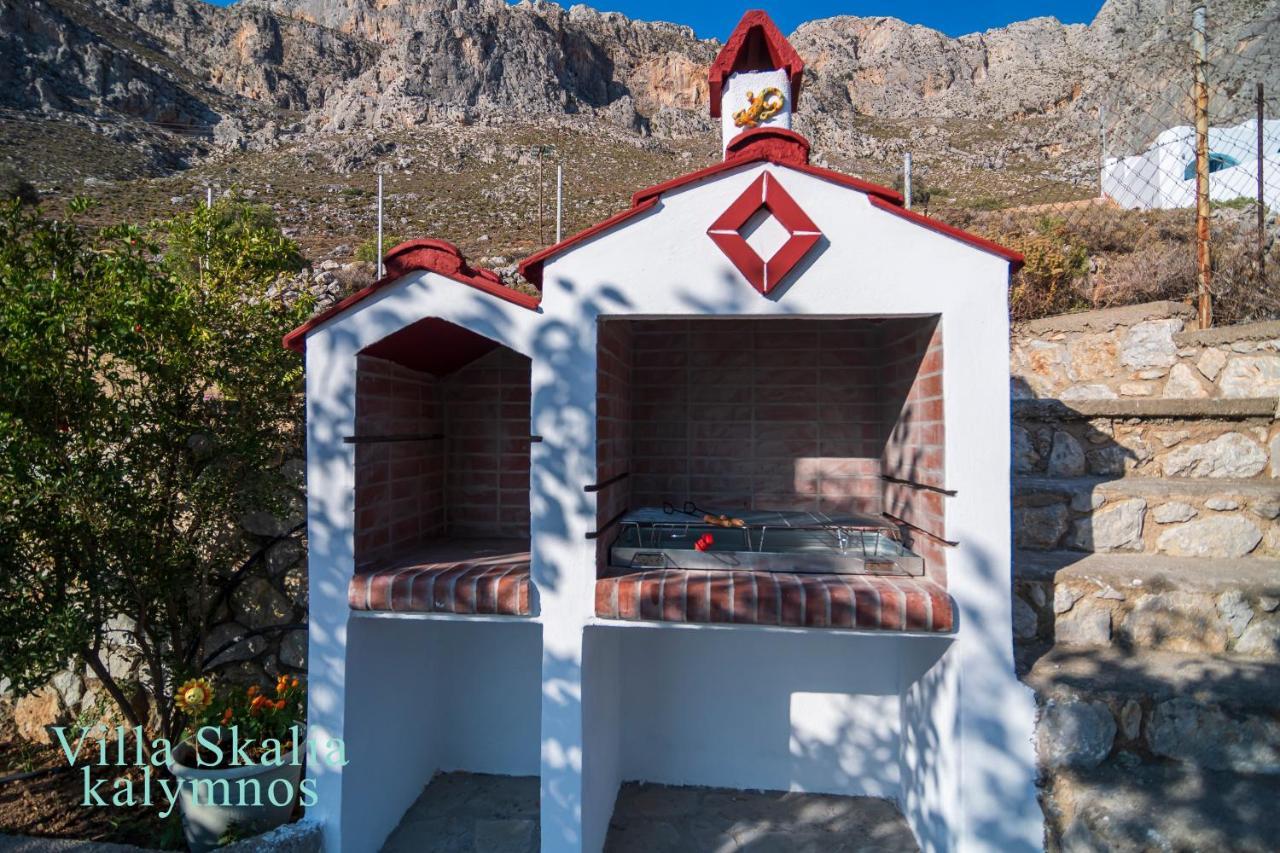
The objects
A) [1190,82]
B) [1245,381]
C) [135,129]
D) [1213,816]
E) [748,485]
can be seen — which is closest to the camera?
[1213,816]

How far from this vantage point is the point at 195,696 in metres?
3.13

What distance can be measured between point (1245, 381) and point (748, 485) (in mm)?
3658

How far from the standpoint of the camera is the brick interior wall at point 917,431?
2.73m

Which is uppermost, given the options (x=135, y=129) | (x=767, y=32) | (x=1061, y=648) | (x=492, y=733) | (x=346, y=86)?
(x=346, y=86)

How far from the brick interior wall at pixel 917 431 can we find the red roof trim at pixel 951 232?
0.35m

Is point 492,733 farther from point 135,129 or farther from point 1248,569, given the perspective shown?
point 135,129

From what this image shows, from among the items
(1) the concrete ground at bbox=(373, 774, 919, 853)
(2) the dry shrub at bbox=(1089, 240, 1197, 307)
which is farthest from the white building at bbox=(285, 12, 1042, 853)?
(2) the dry shrub at bbox=(1089, 240, 1197, 307)

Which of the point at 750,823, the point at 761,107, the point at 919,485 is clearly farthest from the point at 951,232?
the point at 750,823

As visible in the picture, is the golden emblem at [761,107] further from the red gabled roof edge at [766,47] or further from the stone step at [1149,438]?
the stone step at [1149,438]

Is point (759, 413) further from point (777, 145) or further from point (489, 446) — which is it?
point (489, 446)

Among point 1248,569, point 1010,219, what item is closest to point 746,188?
point 1248,569

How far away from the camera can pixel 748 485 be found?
3766 mm

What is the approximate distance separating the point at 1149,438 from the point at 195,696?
583cm

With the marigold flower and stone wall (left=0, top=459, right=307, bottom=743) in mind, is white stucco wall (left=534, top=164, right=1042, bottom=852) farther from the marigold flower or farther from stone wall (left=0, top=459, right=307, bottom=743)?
stone wall (left=0, top=459, right=307, bottom=743)
